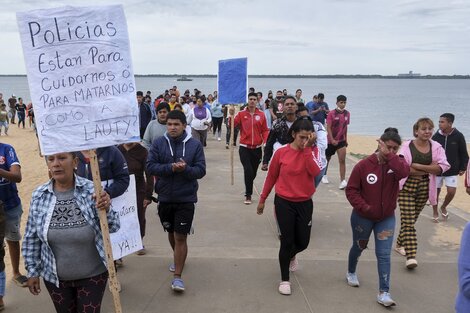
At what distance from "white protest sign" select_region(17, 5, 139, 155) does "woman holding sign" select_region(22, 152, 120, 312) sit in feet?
0.74

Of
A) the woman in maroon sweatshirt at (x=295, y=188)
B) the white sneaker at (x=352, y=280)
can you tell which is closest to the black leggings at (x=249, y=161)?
the woman in maroon sweatshirt at (x=295, y=188)

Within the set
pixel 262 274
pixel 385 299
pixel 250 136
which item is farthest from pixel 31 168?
pixel 385 299

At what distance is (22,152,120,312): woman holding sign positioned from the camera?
9.14ft

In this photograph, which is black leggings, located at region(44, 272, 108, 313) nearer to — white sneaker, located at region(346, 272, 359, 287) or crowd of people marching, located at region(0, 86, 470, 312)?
crowd of people marching, located at region(0, 86, 470, 312)

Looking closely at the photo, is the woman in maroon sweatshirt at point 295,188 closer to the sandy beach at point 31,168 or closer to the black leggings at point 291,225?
the black leggings at point 291,225

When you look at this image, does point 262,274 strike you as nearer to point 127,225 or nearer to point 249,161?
point 127,225

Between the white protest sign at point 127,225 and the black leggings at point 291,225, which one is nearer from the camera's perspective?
the white protest sign at point 127,225

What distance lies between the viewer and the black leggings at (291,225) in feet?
14.5

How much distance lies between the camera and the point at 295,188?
438 centimetres

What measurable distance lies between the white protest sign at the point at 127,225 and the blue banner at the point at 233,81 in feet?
16.1

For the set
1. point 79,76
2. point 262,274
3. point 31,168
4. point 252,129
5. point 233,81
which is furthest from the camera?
point 31,168

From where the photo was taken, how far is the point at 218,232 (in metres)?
6.29

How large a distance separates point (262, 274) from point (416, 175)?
91.1 inches

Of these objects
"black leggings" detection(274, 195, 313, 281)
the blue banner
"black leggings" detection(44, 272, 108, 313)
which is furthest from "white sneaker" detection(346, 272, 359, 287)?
the blue banner
